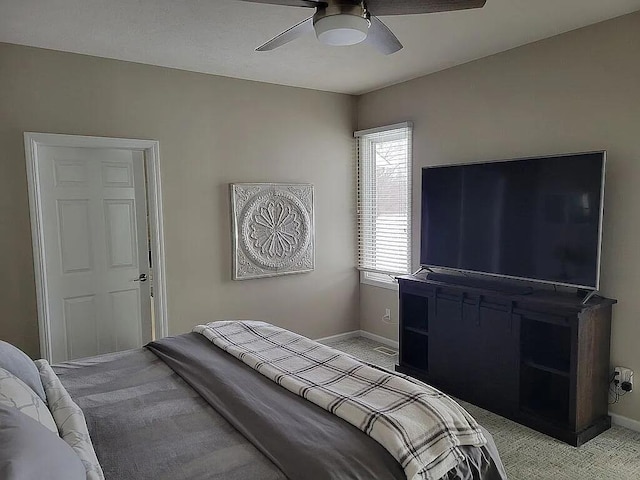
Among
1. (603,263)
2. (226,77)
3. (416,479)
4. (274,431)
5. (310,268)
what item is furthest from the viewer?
(310,268)

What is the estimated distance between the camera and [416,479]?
154cm

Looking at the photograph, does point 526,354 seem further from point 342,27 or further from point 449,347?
point 342,27

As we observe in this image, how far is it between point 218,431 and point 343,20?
1.76m

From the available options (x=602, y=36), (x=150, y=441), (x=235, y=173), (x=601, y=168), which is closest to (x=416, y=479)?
(x=150, y=441)

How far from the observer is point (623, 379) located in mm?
3055

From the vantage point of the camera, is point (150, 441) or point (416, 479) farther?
A: point (150, 441)

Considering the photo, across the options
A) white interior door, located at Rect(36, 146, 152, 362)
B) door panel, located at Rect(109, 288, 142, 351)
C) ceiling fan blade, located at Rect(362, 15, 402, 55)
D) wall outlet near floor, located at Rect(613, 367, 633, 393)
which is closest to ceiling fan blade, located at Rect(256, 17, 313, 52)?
ceiling fan blade, located at Rect(362, 15, 402, 55)

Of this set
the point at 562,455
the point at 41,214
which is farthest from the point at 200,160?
the point at 562,455

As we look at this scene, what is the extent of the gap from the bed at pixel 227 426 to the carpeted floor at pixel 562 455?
3.47ft

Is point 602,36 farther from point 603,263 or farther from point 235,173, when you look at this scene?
point 235,173

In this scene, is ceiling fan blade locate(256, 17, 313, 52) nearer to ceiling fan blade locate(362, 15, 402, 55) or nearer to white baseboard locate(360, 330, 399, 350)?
ceiling fan blade locate(362, 15, 402, 55)

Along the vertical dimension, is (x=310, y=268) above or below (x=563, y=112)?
below

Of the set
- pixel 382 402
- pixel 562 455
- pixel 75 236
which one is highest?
pixel 75 236

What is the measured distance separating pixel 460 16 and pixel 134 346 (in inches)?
137
